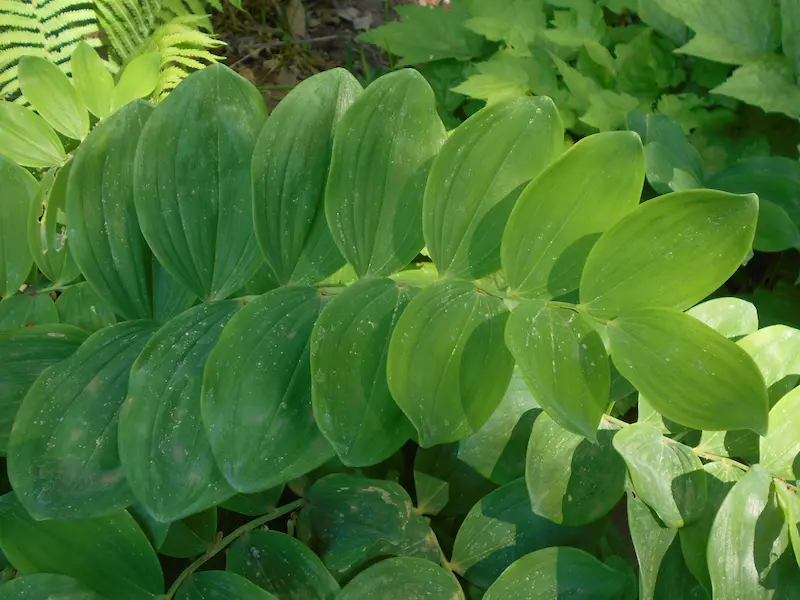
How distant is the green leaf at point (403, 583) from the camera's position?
0.58 meters

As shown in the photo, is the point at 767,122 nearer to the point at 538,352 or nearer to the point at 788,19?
the point at 788,19

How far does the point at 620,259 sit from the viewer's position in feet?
1.53

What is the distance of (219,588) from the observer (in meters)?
0.58

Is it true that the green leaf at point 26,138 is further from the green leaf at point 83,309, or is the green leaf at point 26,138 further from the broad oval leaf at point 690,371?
the broad oval leaf at point 690,371

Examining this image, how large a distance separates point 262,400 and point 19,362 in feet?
0.86

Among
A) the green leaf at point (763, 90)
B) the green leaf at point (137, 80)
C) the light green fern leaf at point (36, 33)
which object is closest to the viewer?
the green leaf at point (137, 80)

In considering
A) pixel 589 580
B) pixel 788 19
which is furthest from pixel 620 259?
pixel 788 19

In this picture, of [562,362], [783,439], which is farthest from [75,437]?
[783,439]

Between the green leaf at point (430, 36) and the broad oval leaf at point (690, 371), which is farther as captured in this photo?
the green leaf at point (430, 36)

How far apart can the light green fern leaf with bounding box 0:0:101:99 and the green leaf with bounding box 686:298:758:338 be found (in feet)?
5.85

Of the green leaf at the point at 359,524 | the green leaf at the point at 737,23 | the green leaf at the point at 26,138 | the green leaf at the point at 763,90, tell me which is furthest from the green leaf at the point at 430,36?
the green leaf at the point at 359,524

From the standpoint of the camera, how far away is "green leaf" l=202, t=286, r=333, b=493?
47 centimetres

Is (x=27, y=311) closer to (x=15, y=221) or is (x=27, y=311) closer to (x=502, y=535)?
(x=15, y=221)

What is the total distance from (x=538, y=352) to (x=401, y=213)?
168 mm
